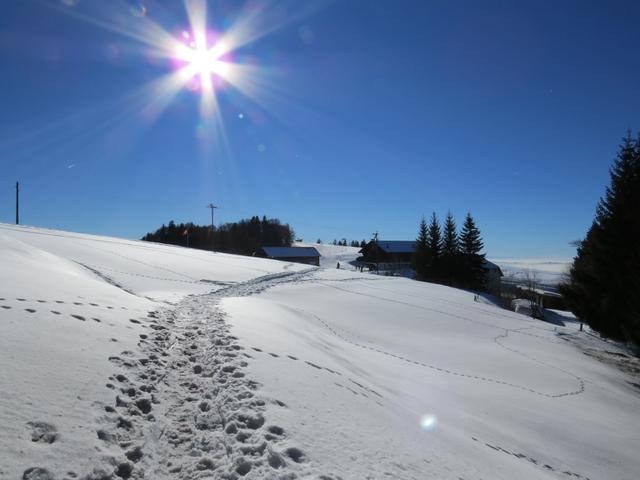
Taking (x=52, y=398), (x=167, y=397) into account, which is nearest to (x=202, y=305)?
(x=167, y=397)

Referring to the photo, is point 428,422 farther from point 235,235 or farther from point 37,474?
point 235,235

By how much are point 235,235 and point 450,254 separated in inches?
2903

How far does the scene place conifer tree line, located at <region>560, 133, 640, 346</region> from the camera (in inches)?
717

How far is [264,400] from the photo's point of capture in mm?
4688

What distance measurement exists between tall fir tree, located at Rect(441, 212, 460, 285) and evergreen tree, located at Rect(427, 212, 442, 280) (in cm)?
74

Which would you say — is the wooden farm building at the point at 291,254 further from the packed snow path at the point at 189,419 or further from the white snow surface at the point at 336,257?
the packed snow path at the point at 189,419

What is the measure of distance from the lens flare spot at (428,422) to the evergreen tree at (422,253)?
51817 mm

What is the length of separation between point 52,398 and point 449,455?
15.1 feet

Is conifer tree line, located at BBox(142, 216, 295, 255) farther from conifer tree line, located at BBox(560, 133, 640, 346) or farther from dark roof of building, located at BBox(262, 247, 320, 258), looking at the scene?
conifer tree line, located at BBox(560, 133, 640, 346)

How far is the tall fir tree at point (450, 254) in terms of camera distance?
53562 mm

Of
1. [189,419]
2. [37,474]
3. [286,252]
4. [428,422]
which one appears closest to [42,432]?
[37,474]

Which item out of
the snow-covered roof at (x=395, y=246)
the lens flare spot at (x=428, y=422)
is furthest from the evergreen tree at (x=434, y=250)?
the lens flare spot at (x=428, y=422)

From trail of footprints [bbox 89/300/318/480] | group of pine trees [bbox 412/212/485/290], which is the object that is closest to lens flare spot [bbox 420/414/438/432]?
trail of footprints [bbox 89/300/318/480]

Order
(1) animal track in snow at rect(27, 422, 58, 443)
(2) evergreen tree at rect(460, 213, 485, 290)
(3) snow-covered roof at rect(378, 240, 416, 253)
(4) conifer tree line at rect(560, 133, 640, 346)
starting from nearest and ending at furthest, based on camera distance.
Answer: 1. (1) animal track in snow at rect(27, 422, 58, 443)
2. (4) conifer tree line at rect(560, 133, 640, 346)
3. (2) evergreen tree at rect(460, 213, 485, 290)
4. (3) snow-covered roof at rect(378, 240, 416, 253)
